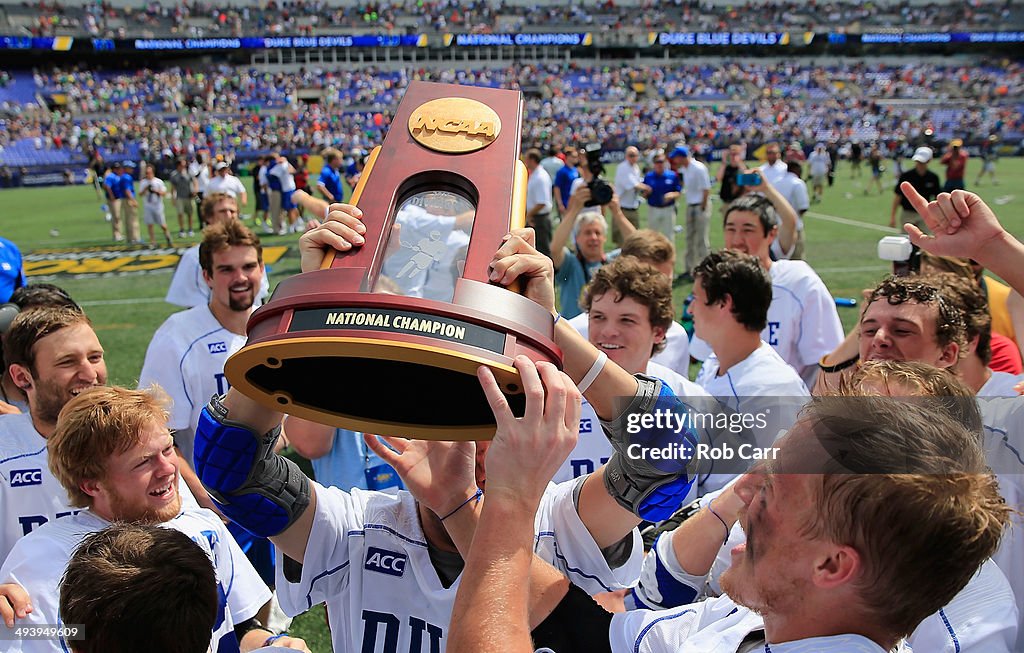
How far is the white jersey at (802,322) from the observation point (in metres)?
4.41

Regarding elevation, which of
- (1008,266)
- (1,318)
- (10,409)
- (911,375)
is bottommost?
(10,409)

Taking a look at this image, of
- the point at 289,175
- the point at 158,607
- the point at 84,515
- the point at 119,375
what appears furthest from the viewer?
the point at 289,175

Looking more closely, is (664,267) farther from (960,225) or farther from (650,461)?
(650,461)

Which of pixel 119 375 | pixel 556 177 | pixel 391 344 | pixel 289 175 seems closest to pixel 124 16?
pixel 289 175

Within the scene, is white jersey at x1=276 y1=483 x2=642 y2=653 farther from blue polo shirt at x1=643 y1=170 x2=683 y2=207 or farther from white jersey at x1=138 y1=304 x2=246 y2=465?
blue polo shirt at x1=643 y1=170 x2=683 y2=207

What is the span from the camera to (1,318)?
3.53m

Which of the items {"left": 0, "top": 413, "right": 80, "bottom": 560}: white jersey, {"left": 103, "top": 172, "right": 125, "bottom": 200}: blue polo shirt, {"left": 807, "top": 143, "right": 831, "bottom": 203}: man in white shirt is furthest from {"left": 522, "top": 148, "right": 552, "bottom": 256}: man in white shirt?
{"left": 807, "top": 143, "right": 831, "bottom": 203}: man in white shirt

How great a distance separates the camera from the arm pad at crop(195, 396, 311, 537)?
168cm

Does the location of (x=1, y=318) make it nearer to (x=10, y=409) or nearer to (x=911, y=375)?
(x=10, y=409)

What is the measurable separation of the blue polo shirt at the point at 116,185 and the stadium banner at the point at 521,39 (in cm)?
3547

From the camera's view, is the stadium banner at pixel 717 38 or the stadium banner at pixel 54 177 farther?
the stadium banner at pixel 717 38

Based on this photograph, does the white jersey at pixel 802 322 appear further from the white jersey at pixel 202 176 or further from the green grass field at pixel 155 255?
the white jersey at pixel 202 176

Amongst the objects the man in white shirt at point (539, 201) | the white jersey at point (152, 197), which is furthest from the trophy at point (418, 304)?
the white jersey at point (152, 197)

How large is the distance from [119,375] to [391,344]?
6979 mm
